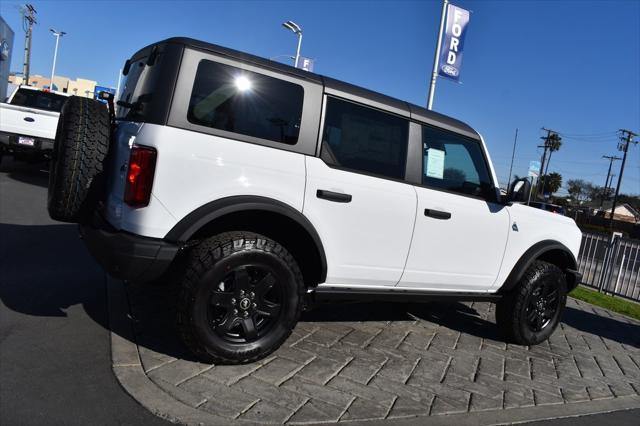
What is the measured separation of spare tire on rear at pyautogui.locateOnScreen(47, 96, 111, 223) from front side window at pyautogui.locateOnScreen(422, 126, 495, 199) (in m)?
2.45

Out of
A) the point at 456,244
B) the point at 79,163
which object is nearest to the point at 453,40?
the point at 456,244

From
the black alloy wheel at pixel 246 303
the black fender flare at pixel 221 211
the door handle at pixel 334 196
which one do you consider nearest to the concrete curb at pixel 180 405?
the black alloy wheel at pixel 246 303

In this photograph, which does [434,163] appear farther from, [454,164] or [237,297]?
[237,297]

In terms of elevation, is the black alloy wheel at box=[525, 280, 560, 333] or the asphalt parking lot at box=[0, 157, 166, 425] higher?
the black alloy wheel at box=[525, 280, 560, 333]

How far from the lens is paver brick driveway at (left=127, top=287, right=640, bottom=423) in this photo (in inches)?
125

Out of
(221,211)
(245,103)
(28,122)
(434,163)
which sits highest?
(245,103)

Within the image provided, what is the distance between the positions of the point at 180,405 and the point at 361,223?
1.75m

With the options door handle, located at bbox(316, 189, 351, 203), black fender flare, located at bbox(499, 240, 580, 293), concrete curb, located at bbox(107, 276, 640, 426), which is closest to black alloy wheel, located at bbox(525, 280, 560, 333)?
black fender flare, located at bbox(499, 240, 580, 293)

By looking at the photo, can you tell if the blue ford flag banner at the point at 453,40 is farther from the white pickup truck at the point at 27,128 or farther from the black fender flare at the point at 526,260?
the white pickup truck at the point at 27,128

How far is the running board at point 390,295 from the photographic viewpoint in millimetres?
3835

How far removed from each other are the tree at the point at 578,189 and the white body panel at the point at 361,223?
112949 millimetres

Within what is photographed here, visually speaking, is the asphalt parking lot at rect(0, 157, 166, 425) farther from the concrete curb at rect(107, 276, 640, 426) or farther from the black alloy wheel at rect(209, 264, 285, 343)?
the black alloy wheel at rect(209, 264, 285, 343)

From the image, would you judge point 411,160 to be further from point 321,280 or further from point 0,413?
point 0,413

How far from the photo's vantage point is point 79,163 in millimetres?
3309
